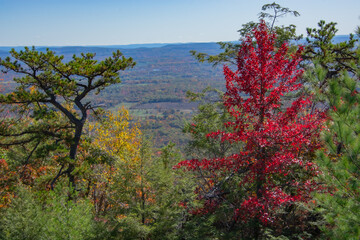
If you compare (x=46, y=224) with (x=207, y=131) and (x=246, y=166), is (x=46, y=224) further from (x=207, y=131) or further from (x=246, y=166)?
(x=207, y=131)

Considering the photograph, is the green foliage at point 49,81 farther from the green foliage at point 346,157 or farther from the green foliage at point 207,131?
the green foliage at point 346,157

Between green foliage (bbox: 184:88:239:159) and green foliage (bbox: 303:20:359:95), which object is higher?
green foliage (bbox: 303:20:359:95)

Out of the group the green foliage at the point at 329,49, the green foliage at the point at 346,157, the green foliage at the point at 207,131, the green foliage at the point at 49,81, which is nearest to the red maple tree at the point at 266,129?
the green foliage at the point at 346,157

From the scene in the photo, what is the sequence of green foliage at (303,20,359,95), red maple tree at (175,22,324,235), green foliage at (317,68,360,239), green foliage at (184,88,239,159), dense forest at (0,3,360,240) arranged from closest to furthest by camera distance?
1. green foliage at (317,68,360,239)
2. dense forest at (0,3,360,240)
3. red maple tree at (175,22,324,235)
4. green foliage at (303,20,359,95)
5. green foliage at (184,88,239,159)

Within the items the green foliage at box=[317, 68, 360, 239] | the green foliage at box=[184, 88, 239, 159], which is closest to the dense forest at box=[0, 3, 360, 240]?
the green foliage at box=[317, 68, 360, 239]

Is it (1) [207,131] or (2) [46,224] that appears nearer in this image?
(2) [46,224]

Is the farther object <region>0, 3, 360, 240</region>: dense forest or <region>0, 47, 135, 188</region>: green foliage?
<region>0, 47, 135, 188</region>: green foliage

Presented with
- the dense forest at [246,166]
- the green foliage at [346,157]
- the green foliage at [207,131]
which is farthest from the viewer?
the green foliage at [207,131]

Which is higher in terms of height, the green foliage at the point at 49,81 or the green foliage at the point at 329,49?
the green foliage at the point at 329,49

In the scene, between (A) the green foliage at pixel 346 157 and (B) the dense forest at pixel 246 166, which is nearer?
(A) the green foliage at pixel 346 157

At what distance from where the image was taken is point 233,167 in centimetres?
576

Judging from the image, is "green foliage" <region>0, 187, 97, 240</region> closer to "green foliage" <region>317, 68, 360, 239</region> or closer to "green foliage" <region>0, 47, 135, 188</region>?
"green foliage" <region>0, 47, 135, 188</region>

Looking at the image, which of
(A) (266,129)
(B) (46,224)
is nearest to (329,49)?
(A) (266,129)

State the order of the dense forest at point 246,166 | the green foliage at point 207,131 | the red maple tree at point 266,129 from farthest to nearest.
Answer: the green foliage at point 207,131 → the red maple tree at point 266,129 → the dense forest at point 246,166
